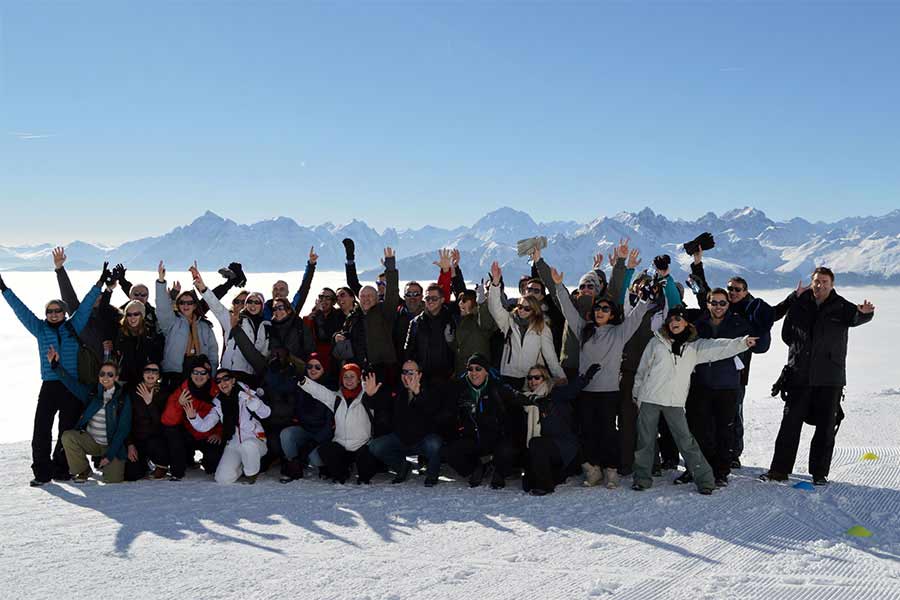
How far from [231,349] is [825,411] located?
6018 millimetres

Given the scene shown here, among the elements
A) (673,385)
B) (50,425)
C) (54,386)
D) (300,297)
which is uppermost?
(300,297)

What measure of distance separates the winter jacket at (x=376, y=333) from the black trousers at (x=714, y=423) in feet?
10.5

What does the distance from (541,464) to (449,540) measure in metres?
1.52

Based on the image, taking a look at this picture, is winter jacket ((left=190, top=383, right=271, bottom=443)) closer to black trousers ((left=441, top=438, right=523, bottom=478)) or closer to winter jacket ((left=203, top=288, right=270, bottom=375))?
winter jacket ((left=203, top=288, right=270, bottom=375))

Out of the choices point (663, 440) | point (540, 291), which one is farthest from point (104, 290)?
point (663, 440)

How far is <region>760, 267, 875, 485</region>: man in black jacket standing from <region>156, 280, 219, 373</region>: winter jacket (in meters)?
5.94

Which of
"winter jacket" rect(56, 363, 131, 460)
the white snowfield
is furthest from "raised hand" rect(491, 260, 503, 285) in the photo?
"winter jacket" rect(56, 363, 131, 460)

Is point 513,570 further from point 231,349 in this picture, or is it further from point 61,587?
point 231,349

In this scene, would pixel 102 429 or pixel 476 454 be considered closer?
pixel 476 454

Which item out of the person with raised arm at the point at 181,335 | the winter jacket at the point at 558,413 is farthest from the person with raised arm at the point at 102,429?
the winter jacket at the point at 558,413

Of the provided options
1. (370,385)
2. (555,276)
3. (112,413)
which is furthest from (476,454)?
(112,413)

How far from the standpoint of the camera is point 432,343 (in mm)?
7398

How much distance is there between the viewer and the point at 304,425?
719 cm

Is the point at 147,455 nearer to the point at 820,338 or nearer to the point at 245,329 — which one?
the point at 245,329
